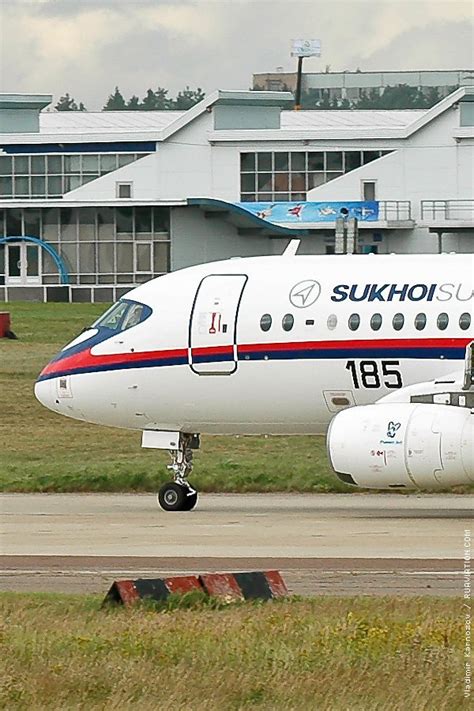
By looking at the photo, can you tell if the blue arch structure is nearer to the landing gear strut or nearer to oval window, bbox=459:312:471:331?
the landing gear strut

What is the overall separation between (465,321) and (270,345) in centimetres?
260

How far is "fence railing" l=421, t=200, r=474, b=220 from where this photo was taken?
86000 mm

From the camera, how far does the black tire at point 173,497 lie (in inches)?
912

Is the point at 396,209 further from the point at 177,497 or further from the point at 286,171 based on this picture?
the point at 177,497

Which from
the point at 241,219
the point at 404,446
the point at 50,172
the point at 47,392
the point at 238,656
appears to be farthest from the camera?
the point at 50,172

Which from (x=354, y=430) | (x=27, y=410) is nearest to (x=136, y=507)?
(x=354, y=430)

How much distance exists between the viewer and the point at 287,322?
22.8 meters

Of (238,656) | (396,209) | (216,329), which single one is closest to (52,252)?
(396,209)

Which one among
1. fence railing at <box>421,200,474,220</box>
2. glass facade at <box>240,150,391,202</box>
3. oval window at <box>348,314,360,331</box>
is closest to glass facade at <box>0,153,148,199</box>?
glass facade at <box>240,150,391,202</box>

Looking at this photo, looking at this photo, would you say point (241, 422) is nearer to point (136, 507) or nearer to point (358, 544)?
point (136, 507)

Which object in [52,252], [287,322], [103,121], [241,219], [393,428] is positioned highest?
[103,121]

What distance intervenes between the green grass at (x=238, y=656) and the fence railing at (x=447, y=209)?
Result: 73054 millimetres

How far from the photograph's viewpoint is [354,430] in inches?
829

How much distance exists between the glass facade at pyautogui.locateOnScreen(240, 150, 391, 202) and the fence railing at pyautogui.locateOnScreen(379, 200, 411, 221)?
427cm
